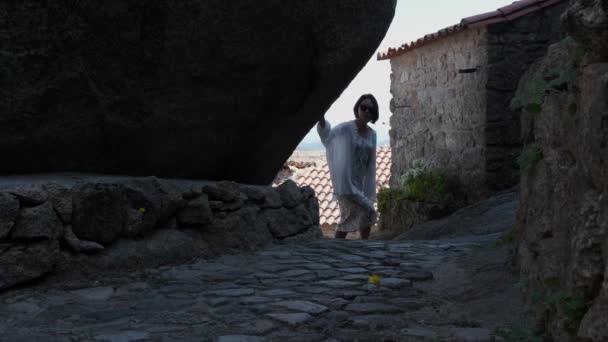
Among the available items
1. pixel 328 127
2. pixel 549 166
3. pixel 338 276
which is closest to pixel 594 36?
pixel 549 166

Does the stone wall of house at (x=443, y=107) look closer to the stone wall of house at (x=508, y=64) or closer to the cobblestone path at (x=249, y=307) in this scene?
the stone wall of house at (x=508, y=64)

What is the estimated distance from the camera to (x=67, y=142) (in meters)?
3.87

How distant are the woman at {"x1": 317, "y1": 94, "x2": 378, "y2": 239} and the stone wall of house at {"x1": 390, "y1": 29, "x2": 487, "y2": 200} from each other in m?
2.01

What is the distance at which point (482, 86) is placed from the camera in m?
7.89

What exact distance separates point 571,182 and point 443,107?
22.8ft

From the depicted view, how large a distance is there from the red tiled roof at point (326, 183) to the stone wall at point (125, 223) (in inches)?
312

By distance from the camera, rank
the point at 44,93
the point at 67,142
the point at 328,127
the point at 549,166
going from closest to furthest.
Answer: the point at 549,166
the point at 44,93
the point at 67,142
the point at 328,127

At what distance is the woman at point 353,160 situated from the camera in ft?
21.0

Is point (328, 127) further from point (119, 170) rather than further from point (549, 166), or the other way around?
point (549, 166)

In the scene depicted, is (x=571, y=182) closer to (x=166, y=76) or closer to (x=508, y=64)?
(x=166, y=76)

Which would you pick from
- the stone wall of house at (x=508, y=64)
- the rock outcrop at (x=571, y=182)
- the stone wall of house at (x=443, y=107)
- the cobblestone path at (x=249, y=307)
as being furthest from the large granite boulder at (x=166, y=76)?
the stone wall of house at (x=443, y=107)

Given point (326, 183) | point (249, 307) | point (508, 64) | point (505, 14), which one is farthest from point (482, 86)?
point (326, 183)

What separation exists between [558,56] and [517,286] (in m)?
1.06

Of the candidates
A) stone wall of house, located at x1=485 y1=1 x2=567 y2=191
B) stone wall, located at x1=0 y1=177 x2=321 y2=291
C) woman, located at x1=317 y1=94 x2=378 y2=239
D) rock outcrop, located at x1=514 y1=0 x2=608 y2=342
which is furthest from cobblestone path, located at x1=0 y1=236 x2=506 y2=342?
stone wall of house, located at x1=485 y1=1 x2=567 y2=191
